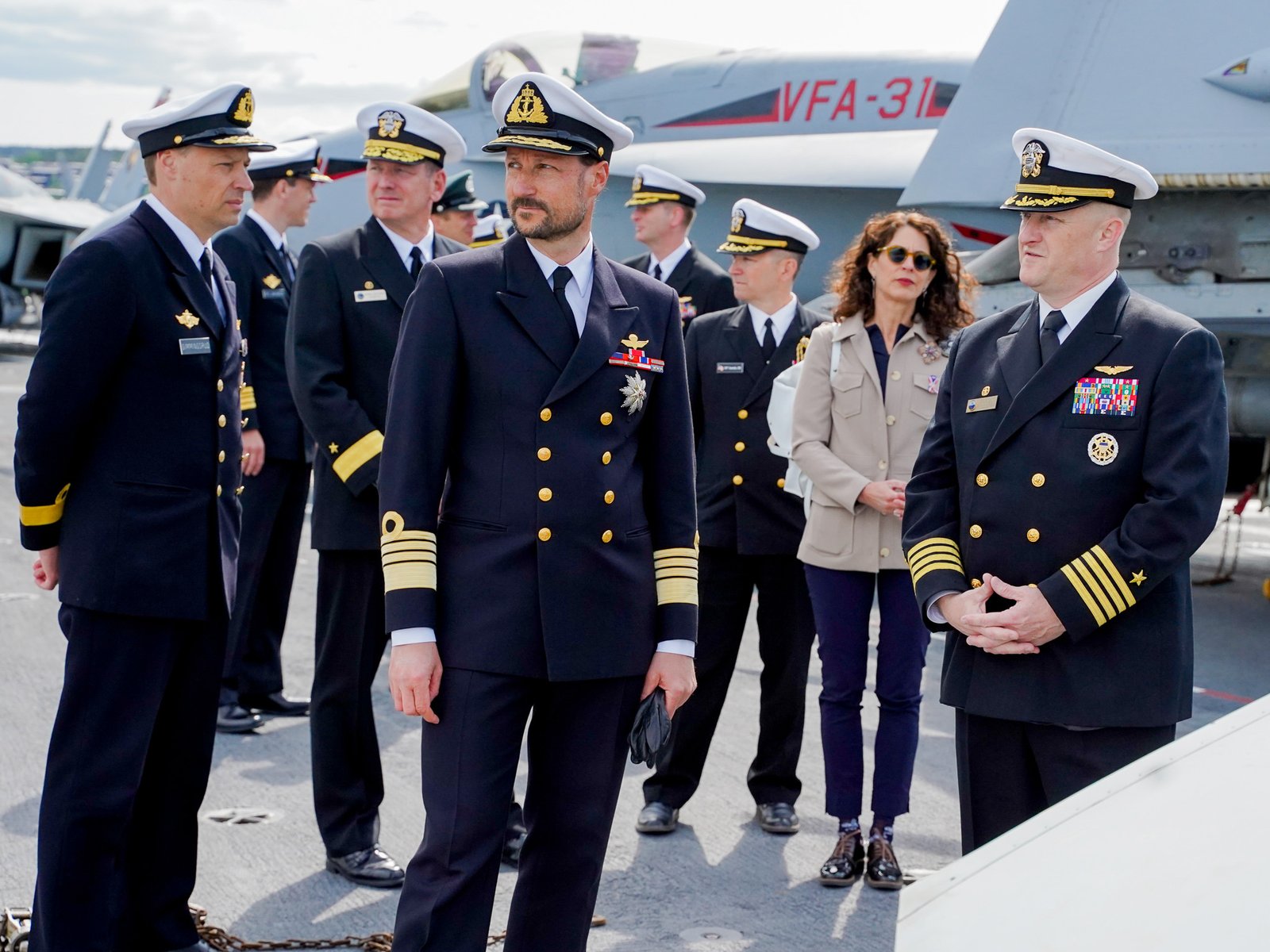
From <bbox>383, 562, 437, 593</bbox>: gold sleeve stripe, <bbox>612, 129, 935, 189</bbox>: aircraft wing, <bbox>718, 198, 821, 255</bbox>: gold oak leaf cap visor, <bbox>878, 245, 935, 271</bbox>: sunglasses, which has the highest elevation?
<bbox>612, 129, 935, 189</bbox>: aircraft wing

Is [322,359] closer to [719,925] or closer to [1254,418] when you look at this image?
[719,925]

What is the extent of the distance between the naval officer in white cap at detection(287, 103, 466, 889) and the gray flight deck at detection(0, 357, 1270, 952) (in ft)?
0.68

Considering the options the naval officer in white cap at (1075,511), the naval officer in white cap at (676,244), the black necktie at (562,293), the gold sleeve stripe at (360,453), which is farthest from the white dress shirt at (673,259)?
the black necktie at (562,293)

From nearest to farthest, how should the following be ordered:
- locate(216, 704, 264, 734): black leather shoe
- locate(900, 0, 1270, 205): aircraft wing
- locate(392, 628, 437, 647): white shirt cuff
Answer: locate(392, 628, 437, 647): white shirt cuff → locate(216, 704, 264, 734): black leather shoe → locate(900, 0, 1270, 205): aircraft wing

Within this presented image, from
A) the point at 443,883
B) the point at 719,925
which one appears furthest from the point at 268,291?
the point at 443,883

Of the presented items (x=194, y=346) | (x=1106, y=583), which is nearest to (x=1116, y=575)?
(x=1106, y=583)

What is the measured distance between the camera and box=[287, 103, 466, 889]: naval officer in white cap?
3.96m

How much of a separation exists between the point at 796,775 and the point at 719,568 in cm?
73

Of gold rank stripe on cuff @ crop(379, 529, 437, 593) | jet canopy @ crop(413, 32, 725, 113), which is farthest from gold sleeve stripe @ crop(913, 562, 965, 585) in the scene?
jet canopy @ crop(413, 32, 725, 113)

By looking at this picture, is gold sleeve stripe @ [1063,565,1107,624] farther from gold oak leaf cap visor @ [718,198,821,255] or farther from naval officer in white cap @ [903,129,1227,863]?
gold oak leaf cap visor @ [718,198,821,255]

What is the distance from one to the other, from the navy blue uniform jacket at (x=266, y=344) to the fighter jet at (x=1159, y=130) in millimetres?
3294

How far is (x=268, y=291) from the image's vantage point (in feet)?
18.0

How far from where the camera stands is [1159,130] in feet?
20.7

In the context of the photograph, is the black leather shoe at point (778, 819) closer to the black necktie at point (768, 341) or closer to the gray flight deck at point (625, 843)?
the gray flight deck at point (625, 843)
